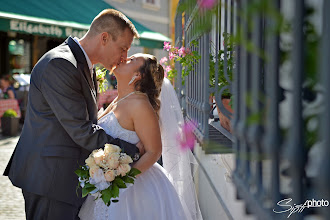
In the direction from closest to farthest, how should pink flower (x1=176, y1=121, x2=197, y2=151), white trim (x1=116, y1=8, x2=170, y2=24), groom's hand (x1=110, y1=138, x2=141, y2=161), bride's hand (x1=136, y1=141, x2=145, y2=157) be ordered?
groom's hand (x1=110, y1=138, x2=141, y2=161), bride's hand (x1=136, y1=141, x2=145, y2=157), pink flower (x1=176, y1=121, x2=197, y2=151), white trim (x1=116, y1=8, x2=170, y2=24)

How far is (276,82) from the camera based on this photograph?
0.93m

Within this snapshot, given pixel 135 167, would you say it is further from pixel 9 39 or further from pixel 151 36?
pixel 9 39

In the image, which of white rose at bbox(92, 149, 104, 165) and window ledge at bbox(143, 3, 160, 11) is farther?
window ledge at bbox(143, 3, 160, 11)

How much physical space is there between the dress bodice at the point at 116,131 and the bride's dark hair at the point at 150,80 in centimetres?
28

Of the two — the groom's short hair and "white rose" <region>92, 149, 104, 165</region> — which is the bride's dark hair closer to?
the groom's short hair

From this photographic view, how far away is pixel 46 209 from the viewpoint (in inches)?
122

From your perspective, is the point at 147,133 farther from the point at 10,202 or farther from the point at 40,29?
the point at 40,29

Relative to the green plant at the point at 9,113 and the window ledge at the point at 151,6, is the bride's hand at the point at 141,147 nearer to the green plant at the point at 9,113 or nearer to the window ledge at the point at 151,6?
the green plant at the point at 9,113

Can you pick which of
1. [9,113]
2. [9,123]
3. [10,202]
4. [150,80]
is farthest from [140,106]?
[9,113]

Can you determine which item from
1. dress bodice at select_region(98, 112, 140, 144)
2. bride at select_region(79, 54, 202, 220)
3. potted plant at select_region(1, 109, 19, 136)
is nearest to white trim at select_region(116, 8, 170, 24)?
potted plant at select_region(1, 109, 19, 136)

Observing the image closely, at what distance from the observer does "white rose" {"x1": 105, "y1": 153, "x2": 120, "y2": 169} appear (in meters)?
2.71

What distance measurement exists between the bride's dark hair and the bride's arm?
22cm

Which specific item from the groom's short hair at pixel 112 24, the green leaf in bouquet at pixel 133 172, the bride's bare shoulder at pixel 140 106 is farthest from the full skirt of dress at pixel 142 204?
the groom's short hair at pixel 112 24

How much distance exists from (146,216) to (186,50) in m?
1.43
